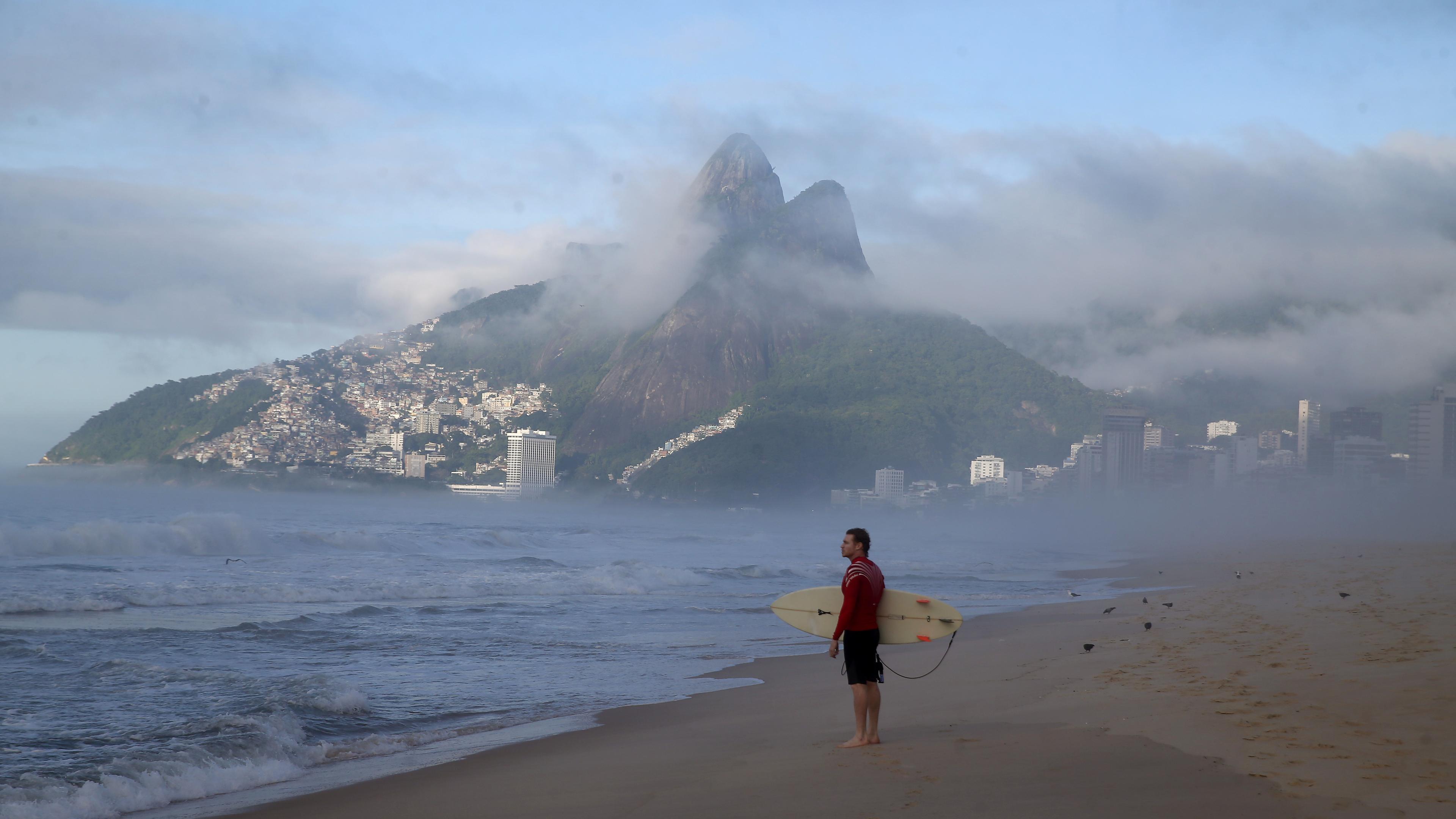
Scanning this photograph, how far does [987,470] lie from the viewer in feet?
301

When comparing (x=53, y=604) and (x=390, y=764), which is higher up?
(x=390, y=764)

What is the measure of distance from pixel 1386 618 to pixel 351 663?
1309cm

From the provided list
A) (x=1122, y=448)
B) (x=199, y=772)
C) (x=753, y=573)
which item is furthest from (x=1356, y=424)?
(x=199, y=772)

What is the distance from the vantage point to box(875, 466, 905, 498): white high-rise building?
89.7 m

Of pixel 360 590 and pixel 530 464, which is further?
pixel 530 464

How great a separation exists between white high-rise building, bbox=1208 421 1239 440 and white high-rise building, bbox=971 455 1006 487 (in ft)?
84.6

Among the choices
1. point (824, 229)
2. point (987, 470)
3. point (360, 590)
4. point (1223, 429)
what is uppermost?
point (824, 229)

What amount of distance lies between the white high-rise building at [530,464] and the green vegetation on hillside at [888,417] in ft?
38.0

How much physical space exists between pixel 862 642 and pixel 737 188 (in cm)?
14033

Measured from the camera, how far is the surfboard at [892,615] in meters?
6.48

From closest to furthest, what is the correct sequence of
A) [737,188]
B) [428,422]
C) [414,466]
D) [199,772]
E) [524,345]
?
[199,772], [414,466], [428,422], [524,345], [737,188]

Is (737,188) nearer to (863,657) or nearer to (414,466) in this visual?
(414,466)

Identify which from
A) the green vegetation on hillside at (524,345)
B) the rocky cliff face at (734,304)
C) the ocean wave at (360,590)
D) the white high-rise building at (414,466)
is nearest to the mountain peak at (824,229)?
the rocky cliff face at (734,304)

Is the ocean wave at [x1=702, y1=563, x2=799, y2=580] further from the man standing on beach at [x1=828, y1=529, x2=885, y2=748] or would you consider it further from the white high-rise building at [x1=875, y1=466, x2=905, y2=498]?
the white high-rise building at [x1=875, y1=466, x2=905, y2=498]
